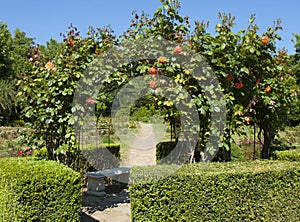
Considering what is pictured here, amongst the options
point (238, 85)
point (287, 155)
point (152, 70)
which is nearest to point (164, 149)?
point (287, 155)

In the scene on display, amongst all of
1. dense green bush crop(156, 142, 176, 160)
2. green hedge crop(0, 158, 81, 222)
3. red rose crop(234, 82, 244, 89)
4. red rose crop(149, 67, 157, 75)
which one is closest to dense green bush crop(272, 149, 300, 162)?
red rose crop(234, 82, 244, 89)

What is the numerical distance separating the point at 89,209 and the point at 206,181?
2248mm

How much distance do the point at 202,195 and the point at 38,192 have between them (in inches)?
63.8

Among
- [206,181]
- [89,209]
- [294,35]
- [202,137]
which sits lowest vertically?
[89,209]

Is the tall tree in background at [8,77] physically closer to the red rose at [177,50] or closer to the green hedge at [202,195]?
the red rose at [177,50]

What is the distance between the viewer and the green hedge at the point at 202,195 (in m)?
3.21

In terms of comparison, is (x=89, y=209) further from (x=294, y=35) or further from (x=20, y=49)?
(x=294, y=35)

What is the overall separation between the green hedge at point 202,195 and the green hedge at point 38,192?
0.65 metres

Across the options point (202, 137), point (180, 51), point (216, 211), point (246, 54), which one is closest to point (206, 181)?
point (216, 211)

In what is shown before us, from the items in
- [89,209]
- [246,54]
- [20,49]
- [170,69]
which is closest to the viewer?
[170,69]

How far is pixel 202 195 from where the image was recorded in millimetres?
3227

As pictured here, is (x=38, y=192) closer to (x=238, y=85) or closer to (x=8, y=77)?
(x=238, y=85)

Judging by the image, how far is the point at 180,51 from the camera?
12.7 feet

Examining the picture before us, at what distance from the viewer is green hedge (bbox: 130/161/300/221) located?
3.21 m
